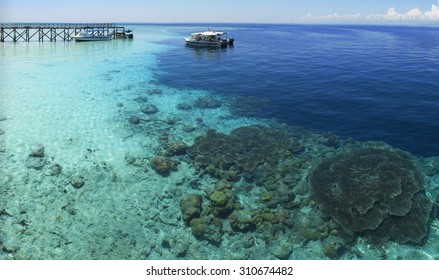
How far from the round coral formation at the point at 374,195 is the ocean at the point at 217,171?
0.21ft

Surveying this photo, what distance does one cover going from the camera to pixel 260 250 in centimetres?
1309

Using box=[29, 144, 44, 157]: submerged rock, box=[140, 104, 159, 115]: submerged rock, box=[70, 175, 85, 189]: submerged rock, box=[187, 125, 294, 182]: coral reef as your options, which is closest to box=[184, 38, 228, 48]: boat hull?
box=[140, 104, 159, 115]: submerged rock

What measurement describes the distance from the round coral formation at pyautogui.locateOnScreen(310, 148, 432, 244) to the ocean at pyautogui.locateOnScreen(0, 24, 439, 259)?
63 mm

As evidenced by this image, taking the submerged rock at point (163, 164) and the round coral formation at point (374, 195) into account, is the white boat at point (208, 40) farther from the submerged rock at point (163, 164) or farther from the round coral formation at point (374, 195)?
the round coral formation at point (374, 195)

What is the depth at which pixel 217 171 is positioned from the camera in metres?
17.8

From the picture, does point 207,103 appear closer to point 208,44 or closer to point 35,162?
point 35,162

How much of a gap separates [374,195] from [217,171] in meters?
7.99

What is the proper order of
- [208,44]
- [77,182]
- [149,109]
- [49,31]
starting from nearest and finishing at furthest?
[77,182]
[149,109]
[208,44]
[49,31]

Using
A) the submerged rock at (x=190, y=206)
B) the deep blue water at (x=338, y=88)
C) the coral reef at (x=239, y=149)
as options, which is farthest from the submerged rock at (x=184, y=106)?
the submerged rock at (x=190, y=206)

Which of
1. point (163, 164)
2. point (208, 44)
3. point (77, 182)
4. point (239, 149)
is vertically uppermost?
point (208, 44)

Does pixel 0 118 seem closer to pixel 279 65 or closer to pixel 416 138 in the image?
pixel 416 138

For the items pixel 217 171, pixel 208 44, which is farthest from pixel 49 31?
pixel 217 171

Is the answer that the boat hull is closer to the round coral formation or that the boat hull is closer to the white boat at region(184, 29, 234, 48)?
the white boat at region(184, 29, 234, 48)

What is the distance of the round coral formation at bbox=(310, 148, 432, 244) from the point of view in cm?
1382
